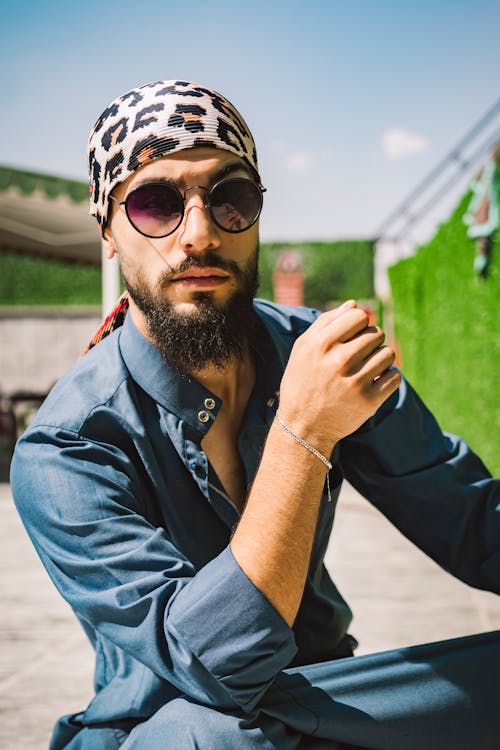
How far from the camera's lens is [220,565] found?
1567 mm

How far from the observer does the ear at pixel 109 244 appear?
85.8 inches

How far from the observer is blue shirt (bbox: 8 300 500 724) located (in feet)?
5.10

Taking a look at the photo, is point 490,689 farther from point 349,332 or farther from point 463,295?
point 463,295

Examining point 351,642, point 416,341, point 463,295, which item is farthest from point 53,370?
point 351,642

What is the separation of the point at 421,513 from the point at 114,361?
2.69 ft

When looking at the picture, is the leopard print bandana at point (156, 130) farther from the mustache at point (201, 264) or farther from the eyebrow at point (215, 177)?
the mustache at point (201, 264)

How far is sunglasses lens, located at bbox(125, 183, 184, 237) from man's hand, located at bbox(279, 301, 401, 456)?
48cm

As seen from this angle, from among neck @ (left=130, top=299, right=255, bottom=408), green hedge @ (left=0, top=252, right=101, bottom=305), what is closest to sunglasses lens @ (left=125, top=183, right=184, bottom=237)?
neck @ (left=130, top=299, right=255, bottom=408)

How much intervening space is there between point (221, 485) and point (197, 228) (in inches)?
22.9

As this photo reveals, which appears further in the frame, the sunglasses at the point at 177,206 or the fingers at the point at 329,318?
the sunglasses at the point at 177,206

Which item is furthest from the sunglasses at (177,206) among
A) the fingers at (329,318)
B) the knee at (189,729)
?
the knee at (189,729)

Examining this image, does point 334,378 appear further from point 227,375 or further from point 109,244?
point 109,244

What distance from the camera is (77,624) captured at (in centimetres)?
465

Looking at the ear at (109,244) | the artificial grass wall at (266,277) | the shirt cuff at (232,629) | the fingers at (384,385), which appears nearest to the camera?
the shirt cuff at (232,629)
